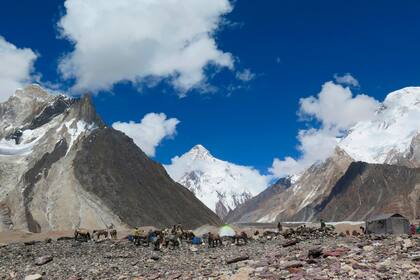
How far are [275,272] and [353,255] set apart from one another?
3969 mm

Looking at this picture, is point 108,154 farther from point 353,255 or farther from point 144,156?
point 353,255

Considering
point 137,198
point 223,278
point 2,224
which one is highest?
point 137,198

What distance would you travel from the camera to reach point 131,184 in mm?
150625

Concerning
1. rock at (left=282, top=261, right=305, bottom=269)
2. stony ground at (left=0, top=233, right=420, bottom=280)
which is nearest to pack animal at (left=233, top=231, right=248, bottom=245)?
stony ground at (left=0, top=233, right=420, bottom=280)

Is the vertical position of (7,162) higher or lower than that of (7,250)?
higher

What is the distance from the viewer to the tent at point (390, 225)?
2663 inches

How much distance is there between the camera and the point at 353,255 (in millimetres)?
23266

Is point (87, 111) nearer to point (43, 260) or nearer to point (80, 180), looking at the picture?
point (80, 180)

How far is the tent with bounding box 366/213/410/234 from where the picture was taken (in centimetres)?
6765

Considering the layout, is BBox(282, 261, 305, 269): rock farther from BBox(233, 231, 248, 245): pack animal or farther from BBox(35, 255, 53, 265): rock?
BBox(233, 231, 248, 245): pack animal

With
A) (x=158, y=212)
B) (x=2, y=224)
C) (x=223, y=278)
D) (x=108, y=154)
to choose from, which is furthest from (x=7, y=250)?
(x=108, y=154)

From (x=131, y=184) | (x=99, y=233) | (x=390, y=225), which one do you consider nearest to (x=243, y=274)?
(x=99, y=233)

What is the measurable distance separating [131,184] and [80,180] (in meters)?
15.6

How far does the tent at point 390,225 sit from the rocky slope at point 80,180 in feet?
221
